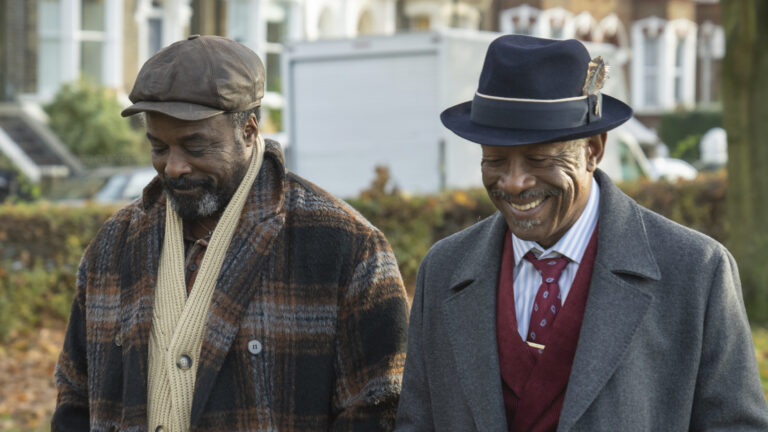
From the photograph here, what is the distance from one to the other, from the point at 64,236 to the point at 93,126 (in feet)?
36.1

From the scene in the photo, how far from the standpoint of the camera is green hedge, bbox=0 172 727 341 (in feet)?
30.3

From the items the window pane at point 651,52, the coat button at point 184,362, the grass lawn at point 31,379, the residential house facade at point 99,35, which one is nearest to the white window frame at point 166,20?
the residential house facade at point 99,35

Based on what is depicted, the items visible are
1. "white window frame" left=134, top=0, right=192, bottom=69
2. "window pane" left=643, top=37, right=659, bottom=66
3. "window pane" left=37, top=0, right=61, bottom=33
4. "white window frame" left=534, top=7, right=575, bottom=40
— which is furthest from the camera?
"window pane" left=643, top=37, right=659, bottom=66

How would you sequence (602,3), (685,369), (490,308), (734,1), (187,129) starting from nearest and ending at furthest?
1. (685,369)
2. (490,308)
3. (187,129)
4. (734,1)
5. (602,3)

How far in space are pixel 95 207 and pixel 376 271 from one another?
22.5ft

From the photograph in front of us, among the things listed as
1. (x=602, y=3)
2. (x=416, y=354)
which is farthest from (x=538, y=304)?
(x=602, y=3)

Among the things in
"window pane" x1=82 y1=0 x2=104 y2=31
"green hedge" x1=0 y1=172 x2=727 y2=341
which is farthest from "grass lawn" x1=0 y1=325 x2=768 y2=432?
"window pane" x1=82 y1=0 x2=104 y2=31

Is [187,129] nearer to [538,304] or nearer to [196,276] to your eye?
[196,276]

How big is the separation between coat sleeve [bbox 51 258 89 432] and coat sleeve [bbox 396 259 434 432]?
111 cm

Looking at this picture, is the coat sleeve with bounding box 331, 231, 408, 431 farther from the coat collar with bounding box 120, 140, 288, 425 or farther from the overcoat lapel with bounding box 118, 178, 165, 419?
the overcoat lapel with bounding box 118, 178, 165, 419

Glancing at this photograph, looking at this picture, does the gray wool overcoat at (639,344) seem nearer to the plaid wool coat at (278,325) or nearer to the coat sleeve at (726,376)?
the coat sleeve at (726,376)

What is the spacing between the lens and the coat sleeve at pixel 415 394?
3143 millimetres

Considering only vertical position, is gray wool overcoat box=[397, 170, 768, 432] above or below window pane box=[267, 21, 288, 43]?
below

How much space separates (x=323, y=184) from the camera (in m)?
13.4
